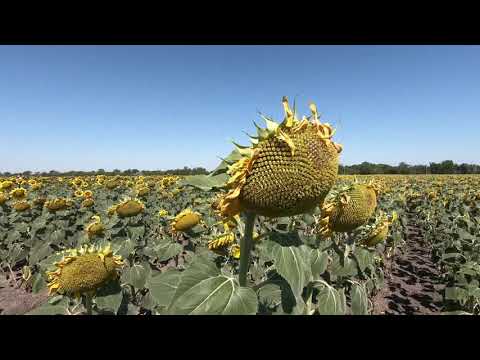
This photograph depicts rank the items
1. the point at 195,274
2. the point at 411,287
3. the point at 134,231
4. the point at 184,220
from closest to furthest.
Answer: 1. the point at 195,274
2. the point at 184,220
3. the point at 134,231
4. the point at 411,287

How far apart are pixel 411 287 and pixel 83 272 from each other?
25.0 ft

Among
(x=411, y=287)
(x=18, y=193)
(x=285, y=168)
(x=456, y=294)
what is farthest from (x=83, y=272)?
(x=18, y=193)

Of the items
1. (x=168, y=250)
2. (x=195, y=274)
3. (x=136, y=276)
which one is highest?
(x=195, y=274)

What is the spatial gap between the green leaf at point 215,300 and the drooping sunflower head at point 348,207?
1.06 m

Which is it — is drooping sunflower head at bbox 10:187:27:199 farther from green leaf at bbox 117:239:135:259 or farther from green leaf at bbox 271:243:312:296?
green leaf at bbox 271:243:312:296

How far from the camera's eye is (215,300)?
1.18 metres

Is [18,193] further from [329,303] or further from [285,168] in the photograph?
[285,168]

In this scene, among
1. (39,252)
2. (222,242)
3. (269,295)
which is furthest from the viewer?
(39,252)

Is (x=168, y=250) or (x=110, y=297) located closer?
(x=110, y=297)

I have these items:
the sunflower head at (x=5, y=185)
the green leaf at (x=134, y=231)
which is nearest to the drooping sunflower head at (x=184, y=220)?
the green leaf at (x=134, y=231)

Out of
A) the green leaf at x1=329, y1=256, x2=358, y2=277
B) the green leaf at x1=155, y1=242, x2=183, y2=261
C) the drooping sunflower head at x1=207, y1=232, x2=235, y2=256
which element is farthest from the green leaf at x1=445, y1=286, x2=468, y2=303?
the green leaf at x1=155, y1=242, x2=183, y2=261
